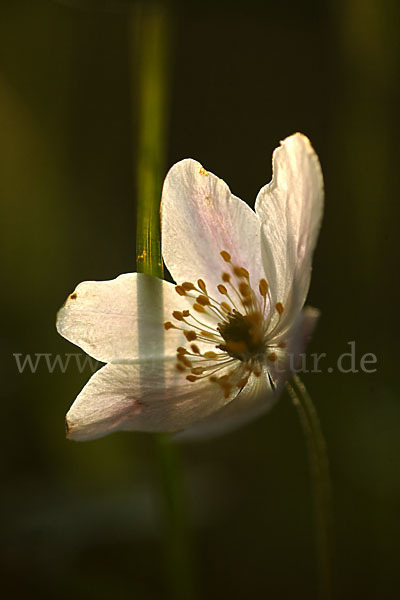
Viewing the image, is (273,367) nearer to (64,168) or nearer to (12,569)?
(12,569)

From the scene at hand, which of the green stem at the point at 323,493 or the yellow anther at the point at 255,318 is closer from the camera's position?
the green stem at the point at 323,493

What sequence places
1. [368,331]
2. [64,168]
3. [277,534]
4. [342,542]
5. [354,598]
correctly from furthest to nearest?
→ 1. [64,168]
2. [368,331]
3. [277,534]
4. [342,542]
5. [354,598]

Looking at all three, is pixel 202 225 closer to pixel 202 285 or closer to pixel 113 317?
pixel 202 285

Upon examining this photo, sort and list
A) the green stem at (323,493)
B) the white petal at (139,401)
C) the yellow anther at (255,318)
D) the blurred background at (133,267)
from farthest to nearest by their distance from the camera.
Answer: the blurred background at (133,267) < the yellow anther at (255,318) < the white petal at (139,401) < the green stem at (323,493)

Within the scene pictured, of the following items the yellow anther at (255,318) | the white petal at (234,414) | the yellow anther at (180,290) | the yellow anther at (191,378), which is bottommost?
the white petal at (234,414)

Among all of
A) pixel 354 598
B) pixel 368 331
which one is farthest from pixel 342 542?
pixel 368 331

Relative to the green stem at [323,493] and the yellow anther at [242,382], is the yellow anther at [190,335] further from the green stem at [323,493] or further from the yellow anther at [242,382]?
the green stem at [323,493]

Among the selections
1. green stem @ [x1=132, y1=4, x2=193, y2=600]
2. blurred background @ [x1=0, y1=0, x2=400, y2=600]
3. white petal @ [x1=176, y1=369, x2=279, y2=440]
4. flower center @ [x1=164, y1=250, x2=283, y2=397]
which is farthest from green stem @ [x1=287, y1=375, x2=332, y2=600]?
blurred background @ [x1=0, y1=0, x2=400, y2=600]

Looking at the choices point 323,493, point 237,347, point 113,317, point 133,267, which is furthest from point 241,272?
point 133,267

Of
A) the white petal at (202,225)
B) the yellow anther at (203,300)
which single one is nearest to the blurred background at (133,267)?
the white petal at (202,225)
